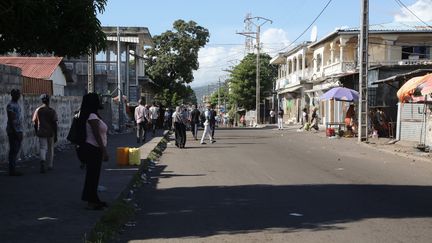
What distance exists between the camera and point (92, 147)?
8.86 meters

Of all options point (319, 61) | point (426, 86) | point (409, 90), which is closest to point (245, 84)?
point (319, 61)

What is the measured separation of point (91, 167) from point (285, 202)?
11.1 feet

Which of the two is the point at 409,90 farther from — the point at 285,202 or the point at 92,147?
the point at 92,147

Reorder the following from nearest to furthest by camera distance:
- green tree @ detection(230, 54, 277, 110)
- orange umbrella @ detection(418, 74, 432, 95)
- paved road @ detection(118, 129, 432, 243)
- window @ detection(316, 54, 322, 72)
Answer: paved road @ detection(118, 129, 432, 243) → orange umbrella @ detection(418, 74, 432, 95) → window @ detection(316, 54, 322, 72) → green tree @ detection(230, 54, 277, 110)

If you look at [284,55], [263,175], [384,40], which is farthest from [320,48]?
[263,175]

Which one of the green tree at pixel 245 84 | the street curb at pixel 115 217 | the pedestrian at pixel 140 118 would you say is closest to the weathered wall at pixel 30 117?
the pedestrian at pixel 140 118

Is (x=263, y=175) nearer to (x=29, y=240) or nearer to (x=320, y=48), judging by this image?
(x=29, y=240)

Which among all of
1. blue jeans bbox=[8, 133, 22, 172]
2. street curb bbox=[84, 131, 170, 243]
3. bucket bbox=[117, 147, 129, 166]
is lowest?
street curb bbox=[84, 131, 170, 243]

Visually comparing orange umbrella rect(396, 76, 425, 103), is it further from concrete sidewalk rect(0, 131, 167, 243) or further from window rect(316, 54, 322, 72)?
window rect(316, 54, 322, 72)

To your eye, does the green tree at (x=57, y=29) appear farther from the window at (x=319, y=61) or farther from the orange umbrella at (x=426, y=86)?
the window at (x=319, y=61)

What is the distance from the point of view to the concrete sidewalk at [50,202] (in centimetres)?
716

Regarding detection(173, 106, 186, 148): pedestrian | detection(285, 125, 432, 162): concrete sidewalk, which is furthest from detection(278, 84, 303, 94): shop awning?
detection(173, 106, 186, 148): pedestrian

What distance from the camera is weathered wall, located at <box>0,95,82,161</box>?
589 inches

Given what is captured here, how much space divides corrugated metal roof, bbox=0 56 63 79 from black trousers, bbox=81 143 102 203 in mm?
19659
